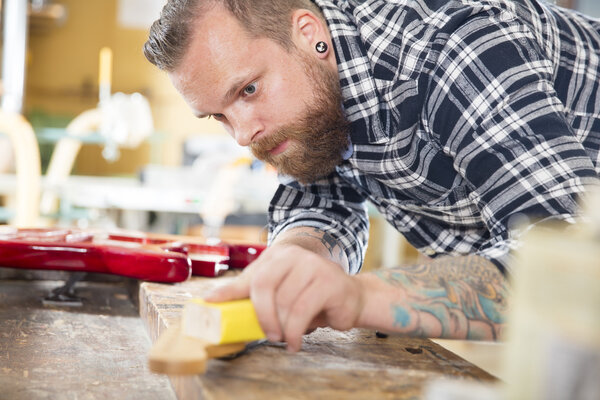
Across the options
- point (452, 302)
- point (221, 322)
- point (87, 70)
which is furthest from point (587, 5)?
point (221, 322)

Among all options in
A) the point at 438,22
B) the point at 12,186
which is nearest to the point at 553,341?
the point at 438,22

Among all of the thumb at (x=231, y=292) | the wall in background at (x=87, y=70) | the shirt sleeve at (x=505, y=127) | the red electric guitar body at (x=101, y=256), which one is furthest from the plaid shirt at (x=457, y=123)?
the wall in background at (x=87, y=70)

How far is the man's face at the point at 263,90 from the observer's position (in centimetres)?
127

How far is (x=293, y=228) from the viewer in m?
1.36

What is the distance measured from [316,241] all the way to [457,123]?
37cm

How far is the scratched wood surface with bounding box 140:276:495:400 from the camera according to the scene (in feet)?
2.30

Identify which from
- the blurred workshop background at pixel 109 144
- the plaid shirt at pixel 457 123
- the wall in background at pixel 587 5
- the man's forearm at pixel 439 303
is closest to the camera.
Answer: the man's forearm at pixel 439 303

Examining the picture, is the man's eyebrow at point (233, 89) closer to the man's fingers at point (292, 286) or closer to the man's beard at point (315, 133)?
the man's beard at point (315, 133)

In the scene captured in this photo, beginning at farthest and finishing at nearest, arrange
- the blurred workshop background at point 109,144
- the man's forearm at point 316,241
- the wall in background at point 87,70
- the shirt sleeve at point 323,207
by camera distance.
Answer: the wall in background at point 87,70 < the blurred workshop background at point 109,144 < the shirt sleeve at point 323,207 < the man's forearm at point 316,241

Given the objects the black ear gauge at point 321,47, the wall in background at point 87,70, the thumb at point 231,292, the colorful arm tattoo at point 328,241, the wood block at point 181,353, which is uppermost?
the wall in background at point 87,70

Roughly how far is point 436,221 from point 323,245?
30cm

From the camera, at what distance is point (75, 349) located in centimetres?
102

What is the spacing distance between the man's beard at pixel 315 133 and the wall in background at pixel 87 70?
17.4ft

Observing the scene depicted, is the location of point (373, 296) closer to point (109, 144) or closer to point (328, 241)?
point (328, 241)
